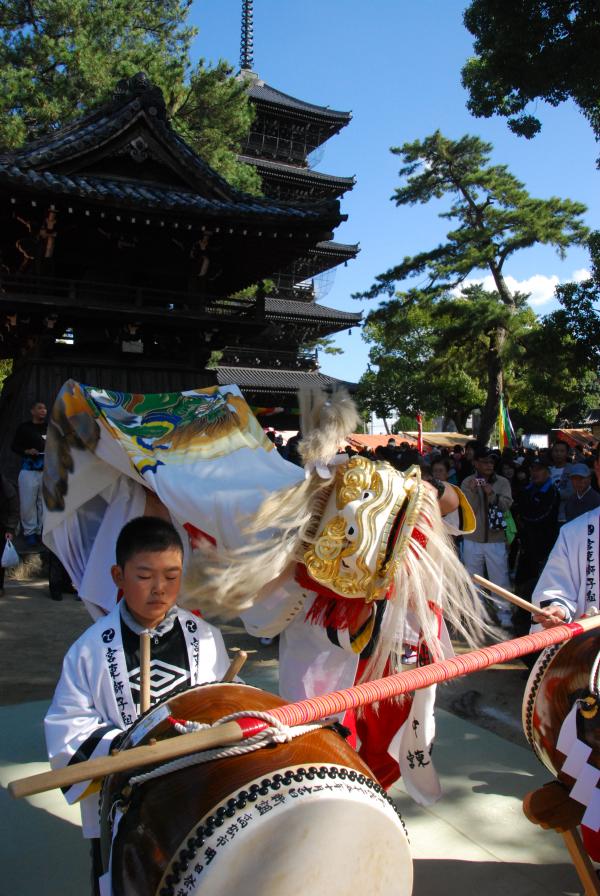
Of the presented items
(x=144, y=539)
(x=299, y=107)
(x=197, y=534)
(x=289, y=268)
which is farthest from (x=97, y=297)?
(x=299, y=107)

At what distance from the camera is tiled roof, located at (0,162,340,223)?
8.24 m

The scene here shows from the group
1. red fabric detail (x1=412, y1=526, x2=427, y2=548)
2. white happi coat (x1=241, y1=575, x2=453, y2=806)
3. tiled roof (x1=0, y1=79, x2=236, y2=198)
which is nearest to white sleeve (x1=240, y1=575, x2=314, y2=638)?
white happi coat (x1=241, y1=575, x2=453, y2=806)

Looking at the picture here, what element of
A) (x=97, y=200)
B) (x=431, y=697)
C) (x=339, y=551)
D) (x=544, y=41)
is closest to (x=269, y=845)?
(x=339, y=551)

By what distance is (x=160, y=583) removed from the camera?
1783 mm

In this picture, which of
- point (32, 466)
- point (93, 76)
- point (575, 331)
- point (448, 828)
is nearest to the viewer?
point (448, 828)

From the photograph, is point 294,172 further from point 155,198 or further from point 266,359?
point 155,198

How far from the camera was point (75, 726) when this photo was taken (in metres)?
1.63

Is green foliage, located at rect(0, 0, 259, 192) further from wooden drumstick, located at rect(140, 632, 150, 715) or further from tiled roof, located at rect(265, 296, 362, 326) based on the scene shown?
wooden drumstick, located at rect(140, 632, 150, 715)

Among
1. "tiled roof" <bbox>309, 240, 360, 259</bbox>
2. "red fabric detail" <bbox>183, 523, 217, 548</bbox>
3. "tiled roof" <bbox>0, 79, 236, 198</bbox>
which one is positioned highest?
"tiled roof" <bbox>309, 240, 360, 259</bbox>

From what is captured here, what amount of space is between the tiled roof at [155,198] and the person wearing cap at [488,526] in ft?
16.2

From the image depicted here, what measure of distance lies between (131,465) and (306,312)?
18814 millimetres

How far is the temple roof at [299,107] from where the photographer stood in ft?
79.2

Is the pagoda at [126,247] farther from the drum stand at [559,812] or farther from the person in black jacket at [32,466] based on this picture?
the drum stand at [559,812]

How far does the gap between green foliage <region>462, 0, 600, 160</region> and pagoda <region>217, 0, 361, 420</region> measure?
8994 mm
